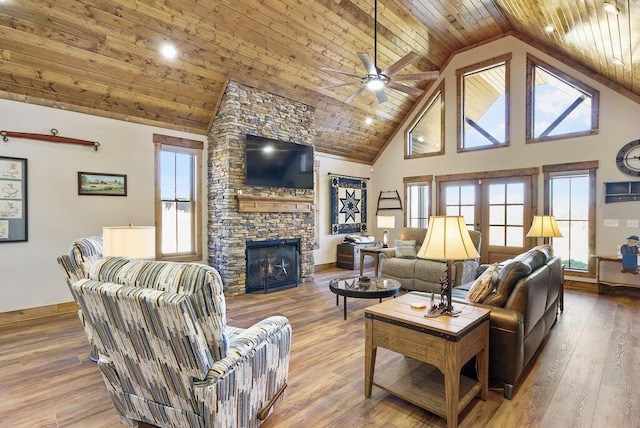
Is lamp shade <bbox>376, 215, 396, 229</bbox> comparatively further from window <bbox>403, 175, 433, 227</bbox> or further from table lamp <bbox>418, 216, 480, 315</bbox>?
table lamp <bbox>418, 216, 480, 315</bbox>

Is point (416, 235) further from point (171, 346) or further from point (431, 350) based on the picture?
point (171, 346)

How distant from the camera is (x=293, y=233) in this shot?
6.08m

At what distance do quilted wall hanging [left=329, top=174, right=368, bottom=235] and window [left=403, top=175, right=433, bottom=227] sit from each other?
112 cm

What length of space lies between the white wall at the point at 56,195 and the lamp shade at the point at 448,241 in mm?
4399

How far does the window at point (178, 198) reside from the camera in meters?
5.18

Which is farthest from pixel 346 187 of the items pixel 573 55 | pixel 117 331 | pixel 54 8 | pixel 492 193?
pixel 117 331

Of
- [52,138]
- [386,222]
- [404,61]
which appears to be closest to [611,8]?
[404,61]

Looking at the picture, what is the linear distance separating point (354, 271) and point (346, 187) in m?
2.05

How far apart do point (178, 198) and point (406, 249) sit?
3.89m

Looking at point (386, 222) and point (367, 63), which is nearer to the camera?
point (367, 63)

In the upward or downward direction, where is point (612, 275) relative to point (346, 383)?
upward

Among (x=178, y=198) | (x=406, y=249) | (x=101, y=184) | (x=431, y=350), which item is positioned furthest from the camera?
(x=406, y=249)

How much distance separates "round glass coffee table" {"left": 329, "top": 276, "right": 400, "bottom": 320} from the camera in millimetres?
3678

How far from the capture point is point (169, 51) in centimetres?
431
